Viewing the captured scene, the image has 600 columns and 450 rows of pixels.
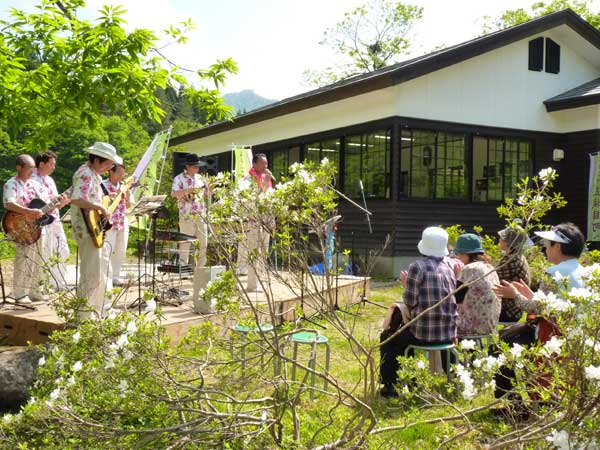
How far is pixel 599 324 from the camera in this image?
2123 millimetres

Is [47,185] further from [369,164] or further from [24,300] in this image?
[369,164]

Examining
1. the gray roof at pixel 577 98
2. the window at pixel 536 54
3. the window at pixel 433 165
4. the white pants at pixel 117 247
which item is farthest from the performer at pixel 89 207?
the window at pixel 536 54

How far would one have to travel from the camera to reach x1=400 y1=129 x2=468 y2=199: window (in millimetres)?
12641

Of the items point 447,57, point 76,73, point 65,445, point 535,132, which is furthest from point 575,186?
point 65,445

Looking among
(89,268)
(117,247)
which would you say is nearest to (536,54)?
(117,247)

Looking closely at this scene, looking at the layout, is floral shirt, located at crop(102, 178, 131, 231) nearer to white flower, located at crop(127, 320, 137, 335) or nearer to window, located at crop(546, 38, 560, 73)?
white flower, located at crop(127, 320, 137, 335)

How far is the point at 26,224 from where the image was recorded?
20.8 feet

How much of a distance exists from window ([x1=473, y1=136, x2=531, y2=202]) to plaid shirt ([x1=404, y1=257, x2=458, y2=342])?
9.63 metres

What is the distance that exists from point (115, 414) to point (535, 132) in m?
13.5

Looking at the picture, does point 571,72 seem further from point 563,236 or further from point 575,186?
point 563,236

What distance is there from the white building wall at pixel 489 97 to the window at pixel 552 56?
133 mm

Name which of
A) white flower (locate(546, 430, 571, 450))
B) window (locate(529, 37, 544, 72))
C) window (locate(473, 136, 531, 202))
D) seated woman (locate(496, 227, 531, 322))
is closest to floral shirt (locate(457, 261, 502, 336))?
seated woman (locate(496, 227, 531, 322))

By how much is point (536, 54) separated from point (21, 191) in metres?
12.5

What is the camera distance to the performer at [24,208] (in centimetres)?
623
